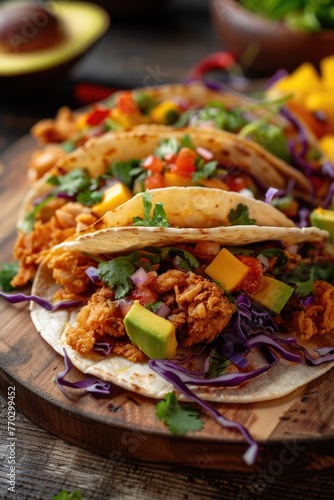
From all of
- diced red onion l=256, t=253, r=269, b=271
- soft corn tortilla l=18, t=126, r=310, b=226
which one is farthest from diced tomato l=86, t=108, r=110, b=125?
diced red onion l=256, t=253, r=269, b=271

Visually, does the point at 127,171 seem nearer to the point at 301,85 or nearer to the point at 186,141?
the point at 186,141

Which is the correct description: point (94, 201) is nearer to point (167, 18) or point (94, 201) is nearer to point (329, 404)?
point (329, 404)

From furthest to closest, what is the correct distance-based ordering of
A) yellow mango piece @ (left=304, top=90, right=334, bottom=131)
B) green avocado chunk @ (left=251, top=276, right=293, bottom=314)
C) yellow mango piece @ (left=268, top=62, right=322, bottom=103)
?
yellow mango piece @ (left=268, top=62, right=322, bottom=103)
yellow mango piece @ (left=304, top=90, right=334, bottom=131)
green avocado chunk @ (left=251, top=276, right=293, bottom=314)

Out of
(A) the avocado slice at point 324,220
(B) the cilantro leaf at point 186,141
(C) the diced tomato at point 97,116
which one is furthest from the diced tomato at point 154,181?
(C) the diced tomato at point 97,116

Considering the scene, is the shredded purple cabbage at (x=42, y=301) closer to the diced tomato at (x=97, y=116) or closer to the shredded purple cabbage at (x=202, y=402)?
the shredded purple cabbage at (x=202, y=402)

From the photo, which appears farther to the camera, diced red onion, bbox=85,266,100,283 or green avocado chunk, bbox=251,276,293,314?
diced red onion, bbox=85,266,100,283

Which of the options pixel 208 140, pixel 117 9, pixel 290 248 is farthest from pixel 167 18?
pixel 290 248

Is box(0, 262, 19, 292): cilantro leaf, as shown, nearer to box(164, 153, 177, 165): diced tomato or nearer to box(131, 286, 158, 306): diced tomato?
A: box(131, 286, 158, 306): diced tomato

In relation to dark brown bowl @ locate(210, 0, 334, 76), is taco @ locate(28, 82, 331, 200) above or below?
above
